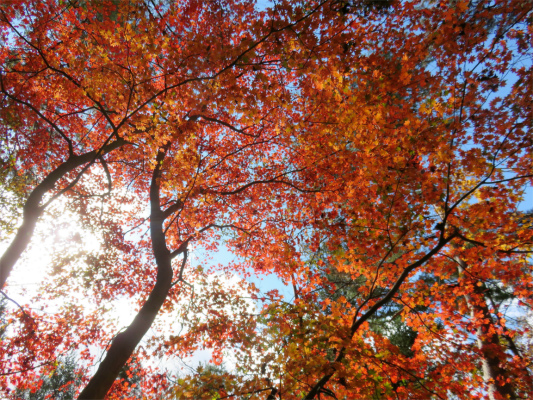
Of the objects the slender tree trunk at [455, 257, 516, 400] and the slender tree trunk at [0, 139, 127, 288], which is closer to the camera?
the slender tree trunk at [0, 139, 127, 288]

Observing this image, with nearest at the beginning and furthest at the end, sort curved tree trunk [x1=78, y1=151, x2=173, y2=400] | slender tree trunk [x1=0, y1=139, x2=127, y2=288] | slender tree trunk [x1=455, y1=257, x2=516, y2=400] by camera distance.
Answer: curved tree trunk [x1=78, y1=151, x2=173, y2=400]
slender tree trunk [x1=0, y1=139, x2=127, y2=288]
slender tree trunk [x1=455, y1=257, x2=516, y2=400]

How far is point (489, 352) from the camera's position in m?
6.61

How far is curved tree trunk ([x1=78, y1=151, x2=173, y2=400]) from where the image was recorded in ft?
14.2

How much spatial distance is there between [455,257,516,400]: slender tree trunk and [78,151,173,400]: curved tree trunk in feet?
25.3

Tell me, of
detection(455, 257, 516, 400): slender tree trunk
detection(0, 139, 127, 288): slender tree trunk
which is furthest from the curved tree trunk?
detection(455, 257, 516, 400): slender tree trunk

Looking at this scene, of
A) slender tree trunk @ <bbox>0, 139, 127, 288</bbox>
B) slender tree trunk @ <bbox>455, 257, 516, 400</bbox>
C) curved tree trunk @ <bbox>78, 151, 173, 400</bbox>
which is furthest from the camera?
slender tree trunk @ <bbox>455, 257, 516, 400</bbox>

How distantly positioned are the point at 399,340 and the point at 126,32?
54.1 feet

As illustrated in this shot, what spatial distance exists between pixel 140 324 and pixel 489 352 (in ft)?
30.2

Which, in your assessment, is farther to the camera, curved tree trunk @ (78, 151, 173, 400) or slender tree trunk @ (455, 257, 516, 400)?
slender tree trunk @ (455, 257, 516, 400)

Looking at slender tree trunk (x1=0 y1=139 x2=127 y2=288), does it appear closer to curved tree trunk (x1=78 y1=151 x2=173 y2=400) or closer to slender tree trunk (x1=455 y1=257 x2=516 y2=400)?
curved tree trunk (x1=78 y1=151 x2=173 y2=400)

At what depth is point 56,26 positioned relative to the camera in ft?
27.3

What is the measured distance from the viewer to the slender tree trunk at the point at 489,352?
6.55m

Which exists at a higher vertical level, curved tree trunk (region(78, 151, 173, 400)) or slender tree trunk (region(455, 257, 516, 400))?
slender tree trunk (region(455, 257, 516, 400))

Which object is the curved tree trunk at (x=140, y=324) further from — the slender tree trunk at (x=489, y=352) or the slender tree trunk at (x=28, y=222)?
the slender tree trunk at (x=489, y=352)
